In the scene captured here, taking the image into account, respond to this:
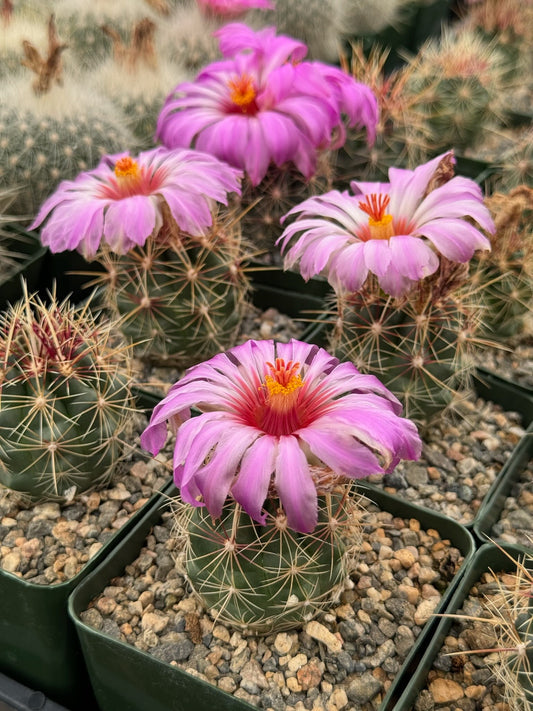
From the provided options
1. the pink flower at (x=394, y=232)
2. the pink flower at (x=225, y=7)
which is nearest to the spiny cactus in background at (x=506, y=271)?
the pink flower at (x=394, y=232)

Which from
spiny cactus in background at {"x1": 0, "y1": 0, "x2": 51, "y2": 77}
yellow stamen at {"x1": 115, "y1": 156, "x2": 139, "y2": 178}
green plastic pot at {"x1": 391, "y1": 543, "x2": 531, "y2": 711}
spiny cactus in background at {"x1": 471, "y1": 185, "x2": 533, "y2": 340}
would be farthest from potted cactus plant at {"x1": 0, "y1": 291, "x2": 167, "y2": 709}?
spiny cactus in background at {"x1": 0, "y1": 0, "x2": 51, "y2": 77}

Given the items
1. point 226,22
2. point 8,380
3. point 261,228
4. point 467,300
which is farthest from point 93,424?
point 226,22

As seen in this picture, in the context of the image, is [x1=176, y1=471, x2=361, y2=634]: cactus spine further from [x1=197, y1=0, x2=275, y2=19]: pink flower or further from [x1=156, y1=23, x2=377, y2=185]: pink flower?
[x1=197, y1=0, x2=275, y2=19]: pink flower

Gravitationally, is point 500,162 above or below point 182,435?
below

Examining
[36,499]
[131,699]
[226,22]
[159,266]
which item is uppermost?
[226,22]

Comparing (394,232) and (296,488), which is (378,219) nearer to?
(394,232)

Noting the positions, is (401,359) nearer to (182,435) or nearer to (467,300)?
(467,300)

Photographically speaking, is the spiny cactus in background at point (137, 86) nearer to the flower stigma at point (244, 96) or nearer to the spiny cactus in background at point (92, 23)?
the spiny cactus in background at point (92, 23)
